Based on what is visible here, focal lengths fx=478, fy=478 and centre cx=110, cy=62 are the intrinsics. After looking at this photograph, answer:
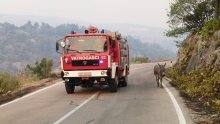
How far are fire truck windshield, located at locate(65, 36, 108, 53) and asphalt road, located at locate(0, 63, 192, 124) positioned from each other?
1.89 meters

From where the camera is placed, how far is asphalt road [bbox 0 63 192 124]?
42.7 feet

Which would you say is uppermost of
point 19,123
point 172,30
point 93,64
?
point 172,30

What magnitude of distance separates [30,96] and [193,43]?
13073mm

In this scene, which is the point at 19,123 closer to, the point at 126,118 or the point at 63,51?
the point at 126,118

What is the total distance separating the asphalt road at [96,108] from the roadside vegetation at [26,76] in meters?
2.60

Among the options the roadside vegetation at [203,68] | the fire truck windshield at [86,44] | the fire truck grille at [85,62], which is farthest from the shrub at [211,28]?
the fire truck grille at [85,62]

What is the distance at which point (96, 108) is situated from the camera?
1543cm

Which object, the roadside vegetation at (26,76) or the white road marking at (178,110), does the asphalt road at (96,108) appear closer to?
the white road marking at (178,110)

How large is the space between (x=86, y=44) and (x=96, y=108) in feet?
17.3

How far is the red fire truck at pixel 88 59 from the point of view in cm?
1991

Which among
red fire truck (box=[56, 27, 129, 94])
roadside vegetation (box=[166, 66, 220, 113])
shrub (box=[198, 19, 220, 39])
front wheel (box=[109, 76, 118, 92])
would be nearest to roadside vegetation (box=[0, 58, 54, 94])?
red fire truck (box=[56, 27, 129, 94])

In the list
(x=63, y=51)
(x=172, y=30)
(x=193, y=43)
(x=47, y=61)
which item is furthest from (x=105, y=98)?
(x=172, y=30)

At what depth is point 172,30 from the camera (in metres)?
45.2

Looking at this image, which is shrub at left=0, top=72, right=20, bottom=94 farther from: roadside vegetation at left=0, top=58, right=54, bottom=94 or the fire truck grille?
the fire truck grille
